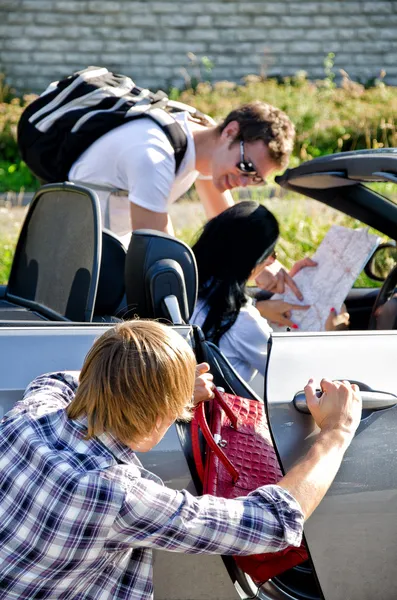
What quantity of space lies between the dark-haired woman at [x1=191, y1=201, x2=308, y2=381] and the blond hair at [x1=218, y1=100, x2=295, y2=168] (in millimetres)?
662

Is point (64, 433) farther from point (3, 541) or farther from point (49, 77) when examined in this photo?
point (49, 77)

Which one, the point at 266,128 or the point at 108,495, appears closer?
the point at 108,495

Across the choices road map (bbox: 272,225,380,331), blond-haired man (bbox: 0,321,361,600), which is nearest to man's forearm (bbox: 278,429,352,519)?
blond-haired man (bbox: 0,321,361,600)

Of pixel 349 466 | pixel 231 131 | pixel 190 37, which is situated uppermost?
pixel 231 131

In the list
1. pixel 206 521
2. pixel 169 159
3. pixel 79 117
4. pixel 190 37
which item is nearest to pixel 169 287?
pixel 206 521

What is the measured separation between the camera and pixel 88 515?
1.65m

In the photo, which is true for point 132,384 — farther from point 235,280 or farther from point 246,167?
point 246,167

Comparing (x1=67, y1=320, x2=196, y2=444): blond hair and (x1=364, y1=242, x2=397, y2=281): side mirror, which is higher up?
(x1=67, y1=320, x2=196, y2=444): blond hair

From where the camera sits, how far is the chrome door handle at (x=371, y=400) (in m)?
2.09

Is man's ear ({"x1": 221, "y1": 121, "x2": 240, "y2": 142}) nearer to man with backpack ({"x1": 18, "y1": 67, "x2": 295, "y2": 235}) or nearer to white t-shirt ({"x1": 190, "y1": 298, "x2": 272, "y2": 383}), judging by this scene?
man with backpack ({"x1": 18, "y1": 67, "x2": 295, "y2": 235})

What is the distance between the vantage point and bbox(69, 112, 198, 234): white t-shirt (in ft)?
11.1

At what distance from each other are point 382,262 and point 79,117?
5.00 ft

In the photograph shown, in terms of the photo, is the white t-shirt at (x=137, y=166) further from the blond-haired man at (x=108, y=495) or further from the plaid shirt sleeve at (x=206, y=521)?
the plaid shirt sleeve at (x=206, y=521)

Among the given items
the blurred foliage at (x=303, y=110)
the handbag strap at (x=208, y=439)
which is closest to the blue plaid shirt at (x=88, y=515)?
the handbag strap at (x=208, y=439)
